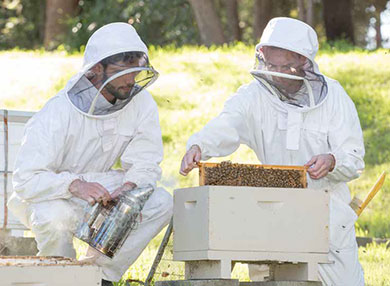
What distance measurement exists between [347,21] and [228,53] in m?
4.64

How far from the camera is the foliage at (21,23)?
866 inches

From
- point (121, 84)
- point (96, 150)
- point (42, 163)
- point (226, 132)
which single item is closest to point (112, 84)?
point (121, 84)

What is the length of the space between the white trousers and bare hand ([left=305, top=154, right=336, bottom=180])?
0.97 m

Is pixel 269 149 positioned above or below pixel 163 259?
above

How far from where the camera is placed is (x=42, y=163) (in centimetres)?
506

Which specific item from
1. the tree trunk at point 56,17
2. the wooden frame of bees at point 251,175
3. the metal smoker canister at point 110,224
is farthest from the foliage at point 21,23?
the wooden frame of bees at point 251,175

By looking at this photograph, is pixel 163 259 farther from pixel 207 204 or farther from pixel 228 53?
pixel 228 53

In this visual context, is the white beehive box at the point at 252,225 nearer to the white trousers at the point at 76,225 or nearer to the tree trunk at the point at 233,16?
the white trousers at the point at 76,225

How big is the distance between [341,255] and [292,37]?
4.11ft

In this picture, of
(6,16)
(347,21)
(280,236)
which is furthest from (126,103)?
(6,16)

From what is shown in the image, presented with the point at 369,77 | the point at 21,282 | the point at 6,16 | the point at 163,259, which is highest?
the point at 21,282

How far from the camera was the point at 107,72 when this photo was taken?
5.14m

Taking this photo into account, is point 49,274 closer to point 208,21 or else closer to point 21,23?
point 208,21

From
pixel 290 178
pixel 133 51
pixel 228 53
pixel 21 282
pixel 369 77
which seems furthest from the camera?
pixel 228 53
